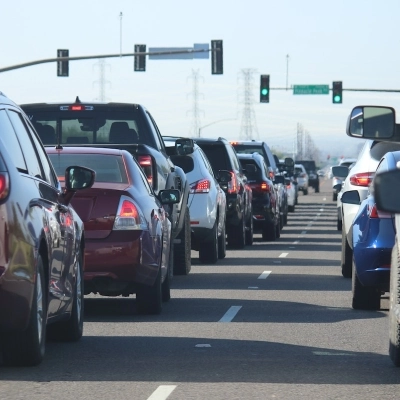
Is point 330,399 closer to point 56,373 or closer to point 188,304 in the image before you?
point 56,373

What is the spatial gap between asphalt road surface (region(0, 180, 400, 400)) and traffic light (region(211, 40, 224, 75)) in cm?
2986

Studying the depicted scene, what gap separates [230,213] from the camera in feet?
84.2

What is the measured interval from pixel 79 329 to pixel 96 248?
1723 millimetres

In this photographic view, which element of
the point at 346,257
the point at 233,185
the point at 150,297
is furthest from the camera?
the point at 233,185

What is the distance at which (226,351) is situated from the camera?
10.5m

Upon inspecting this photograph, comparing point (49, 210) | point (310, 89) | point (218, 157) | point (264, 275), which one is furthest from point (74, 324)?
point (310, 89)

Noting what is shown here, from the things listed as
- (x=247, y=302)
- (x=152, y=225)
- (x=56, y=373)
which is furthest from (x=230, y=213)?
(x=56, y=373)

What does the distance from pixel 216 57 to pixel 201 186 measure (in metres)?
26.3

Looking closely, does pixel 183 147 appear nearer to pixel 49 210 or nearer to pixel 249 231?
pixel 249 231

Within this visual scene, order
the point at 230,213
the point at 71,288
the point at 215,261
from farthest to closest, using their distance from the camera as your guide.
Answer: the point at 230,213 < the point at 215,261 < the point at 71,288

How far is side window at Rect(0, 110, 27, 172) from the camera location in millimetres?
9102

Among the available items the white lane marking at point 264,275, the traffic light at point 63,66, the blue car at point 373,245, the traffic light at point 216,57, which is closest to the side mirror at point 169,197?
the blue car at point 373,245

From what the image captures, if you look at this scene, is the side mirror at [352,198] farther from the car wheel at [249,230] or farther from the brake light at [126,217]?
the car wheel at [249,230]

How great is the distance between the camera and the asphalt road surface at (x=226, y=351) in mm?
8656
